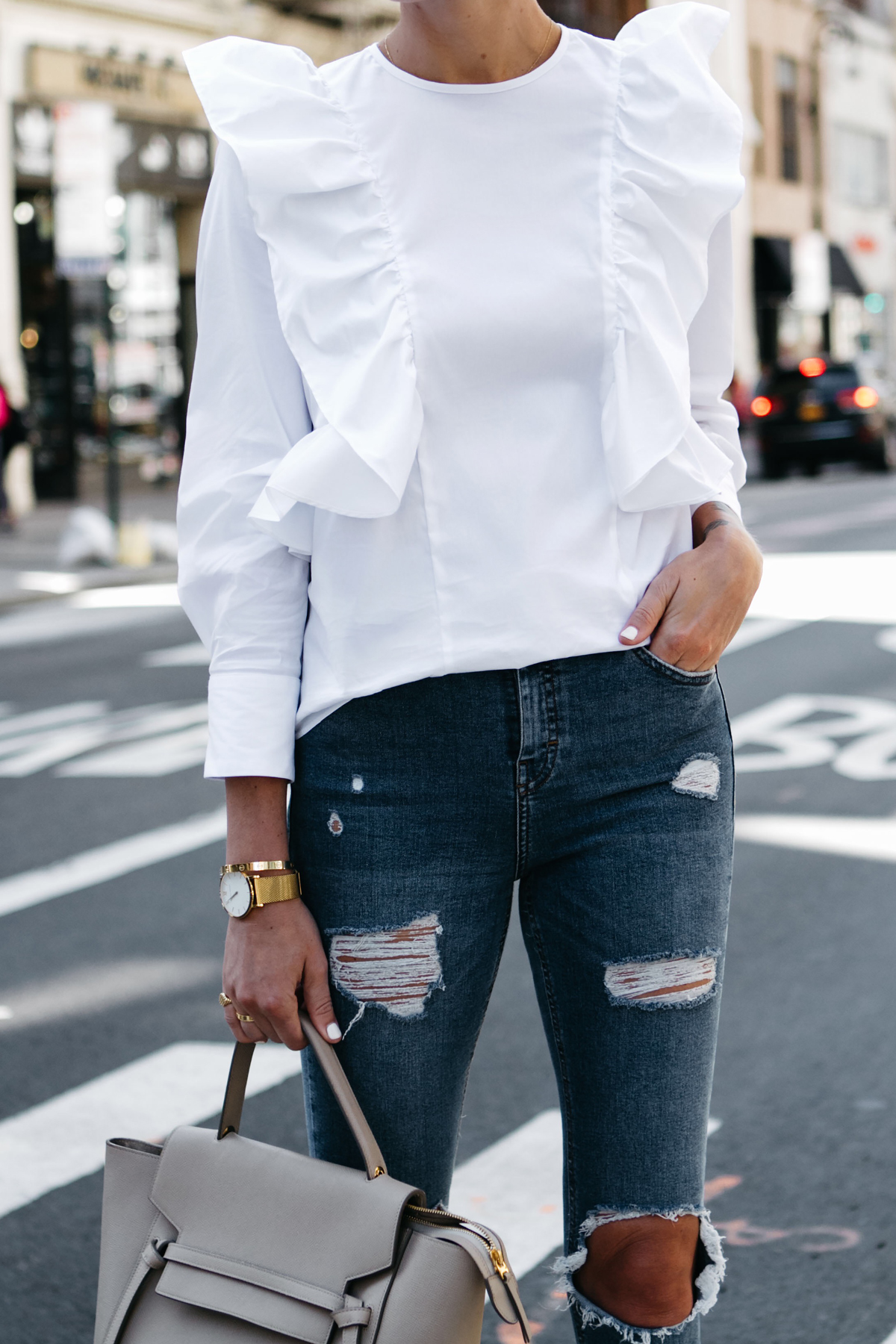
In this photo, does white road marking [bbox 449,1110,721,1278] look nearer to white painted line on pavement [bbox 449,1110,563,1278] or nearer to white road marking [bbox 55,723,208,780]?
white painted line on pavement [bbox 449,1110,563,1278]

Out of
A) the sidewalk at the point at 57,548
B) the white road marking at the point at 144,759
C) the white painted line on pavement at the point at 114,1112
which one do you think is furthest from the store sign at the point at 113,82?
the white painted line on pavement at the point at 114,1112

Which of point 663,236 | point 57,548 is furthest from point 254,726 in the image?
point 57,548

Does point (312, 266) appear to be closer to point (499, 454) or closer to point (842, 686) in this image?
point (499, 454)

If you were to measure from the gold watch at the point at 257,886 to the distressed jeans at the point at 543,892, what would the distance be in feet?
0.09

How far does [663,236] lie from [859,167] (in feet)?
148

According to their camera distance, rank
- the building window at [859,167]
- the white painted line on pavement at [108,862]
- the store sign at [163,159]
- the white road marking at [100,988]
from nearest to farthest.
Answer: the white road marking at [100,988], the white painted line on pavement at [108,862], the store sign at [163,159], the building window at [859,167]

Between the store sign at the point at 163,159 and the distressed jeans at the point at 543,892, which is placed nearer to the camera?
the distressed jeans at the point at 543,892

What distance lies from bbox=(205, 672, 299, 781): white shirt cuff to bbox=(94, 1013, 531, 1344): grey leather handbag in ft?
0.81

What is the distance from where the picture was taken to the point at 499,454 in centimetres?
167

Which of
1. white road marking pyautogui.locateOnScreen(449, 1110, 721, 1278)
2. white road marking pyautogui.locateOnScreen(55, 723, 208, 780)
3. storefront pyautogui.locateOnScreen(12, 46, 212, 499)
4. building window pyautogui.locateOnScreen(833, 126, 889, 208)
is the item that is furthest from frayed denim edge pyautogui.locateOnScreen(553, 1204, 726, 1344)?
building window pyautogui.locateOnScreen(833, 126, 889, 208)

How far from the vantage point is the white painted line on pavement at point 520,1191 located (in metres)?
3.18

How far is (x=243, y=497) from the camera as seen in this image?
67.6 inches

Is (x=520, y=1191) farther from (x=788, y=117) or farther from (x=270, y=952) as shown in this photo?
(x=788, y=117)

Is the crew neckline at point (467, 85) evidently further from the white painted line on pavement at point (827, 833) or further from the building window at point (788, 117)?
the building window at point (788, 117)
